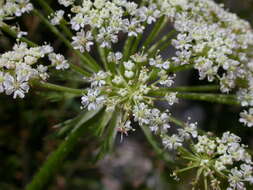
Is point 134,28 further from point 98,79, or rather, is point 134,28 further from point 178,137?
point 178,137

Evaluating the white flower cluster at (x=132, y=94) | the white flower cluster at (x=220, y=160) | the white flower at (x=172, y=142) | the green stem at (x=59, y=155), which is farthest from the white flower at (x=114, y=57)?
the white flower cluster at (x=220, y=160)

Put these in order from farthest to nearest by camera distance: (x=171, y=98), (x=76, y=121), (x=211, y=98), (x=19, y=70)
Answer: (x=76, y=121) → (x=211, y=98) → (x=171, y=98) → (x=19, y=70)

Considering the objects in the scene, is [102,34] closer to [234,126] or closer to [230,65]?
[230,65]

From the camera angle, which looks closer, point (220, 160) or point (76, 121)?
point (220, 160)

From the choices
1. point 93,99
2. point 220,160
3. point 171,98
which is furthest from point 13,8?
point 220,160

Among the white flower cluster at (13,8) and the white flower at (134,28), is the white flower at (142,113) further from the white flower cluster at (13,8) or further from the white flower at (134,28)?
the white flower cluster at (13,8)

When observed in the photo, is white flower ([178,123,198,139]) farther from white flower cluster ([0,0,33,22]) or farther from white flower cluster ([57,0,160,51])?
white flower cluster ([0,0,33,22])

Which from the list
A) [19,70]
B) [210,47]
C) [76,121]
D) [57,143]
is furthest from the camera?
[57,143]

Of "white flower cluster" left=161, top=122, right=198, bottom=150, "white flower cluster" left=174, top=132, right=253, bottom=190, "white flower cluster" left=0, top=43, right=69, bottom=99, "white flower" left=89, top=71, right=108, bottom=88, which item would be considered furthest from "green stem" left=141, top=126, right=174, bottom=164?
"white flower cluster" left=0, top=43, right=69, bottom=99
